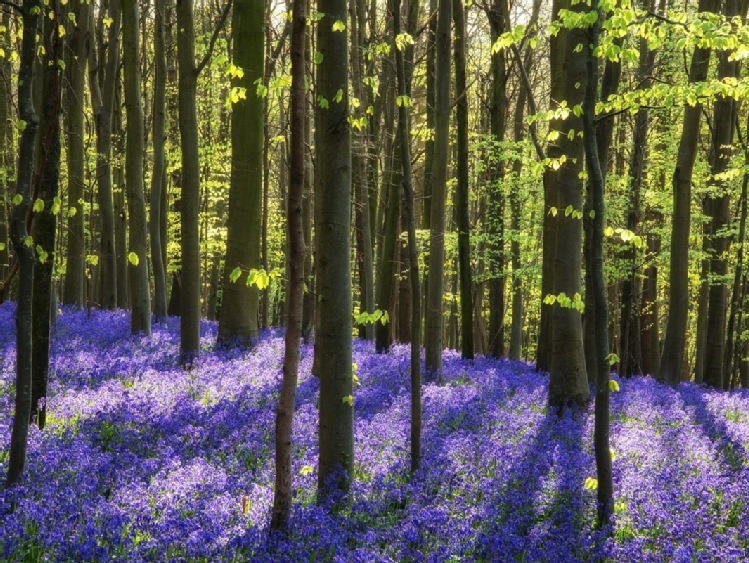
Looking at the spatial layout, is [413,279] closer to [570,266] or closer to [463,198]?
[570,266]

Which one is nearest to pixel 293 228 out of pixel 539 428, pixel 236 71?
pixel 236 71

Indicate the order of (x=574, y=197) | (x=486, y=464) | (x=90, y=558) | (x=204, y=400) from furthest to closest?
(x=574, y=197)
(x=204, y=400)
(x=486, y=464)
(x=90, y=558)

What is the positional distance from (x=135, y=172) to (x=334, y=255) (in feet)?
27.1

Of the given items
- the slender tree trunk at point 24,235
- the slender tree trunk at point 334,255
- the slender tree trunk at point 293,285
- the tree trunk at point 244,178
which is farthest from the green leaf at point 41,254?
the tree trunk at point 244,178

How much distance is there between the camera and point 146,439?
6875 mm

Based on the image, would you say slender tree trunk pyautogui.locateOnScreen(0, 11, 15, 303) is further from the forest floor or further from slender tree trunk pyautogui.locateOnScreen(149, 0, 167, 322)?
the forest floor

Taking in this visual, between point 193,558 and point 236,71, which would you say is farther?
point 236,71

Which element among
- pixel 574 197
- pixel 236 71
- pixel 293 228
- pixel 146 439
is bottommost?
pixel 146 439

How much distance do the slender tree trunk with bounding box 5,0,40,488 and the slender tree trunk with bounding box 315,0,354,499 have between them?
235 centimetres

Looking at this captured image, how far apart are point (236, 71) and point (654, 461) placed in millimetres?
6391

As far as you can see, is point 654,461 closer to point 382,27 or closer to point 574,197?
point 574,197

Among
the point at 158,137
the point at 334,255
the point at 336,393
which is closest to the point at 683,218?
the point at 334,255

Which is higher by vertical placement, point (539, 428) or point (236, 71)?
point (236, 71)

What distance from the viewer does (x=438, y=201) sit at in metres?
11.9
